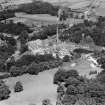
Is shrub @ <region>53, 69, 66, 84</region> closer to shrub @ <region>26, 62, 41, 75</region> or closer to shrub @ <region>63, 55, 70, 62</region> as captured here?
shrub @ <region>26, 62, 41, 75</region>

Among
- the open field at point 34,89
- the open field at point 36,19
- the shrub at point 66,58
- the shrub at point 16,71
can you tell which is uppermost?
the open field at point 36,19

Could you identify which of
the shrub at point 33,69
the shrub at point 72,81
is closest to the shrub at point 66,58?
the shrub at point 33,69

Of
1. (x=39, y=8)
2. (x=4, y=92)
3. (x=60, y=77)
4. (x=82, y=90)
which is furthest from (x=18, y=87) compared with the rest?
(x=39, y=8)

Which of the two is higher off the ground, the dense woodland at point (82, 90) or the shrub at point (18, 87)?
the dense woodland at point (82, 90)

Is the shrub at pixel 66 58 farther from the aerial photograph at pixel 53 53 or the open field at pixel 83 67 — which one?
the open field at pixel 83 67

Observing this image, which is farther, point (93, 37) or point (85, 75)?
point (93, 37)

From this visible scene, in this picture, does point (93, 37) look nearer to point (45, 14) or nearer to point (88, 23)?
point (88, 23)

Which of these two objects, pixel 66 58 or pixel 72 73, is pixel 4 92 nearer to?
pixel 72 73

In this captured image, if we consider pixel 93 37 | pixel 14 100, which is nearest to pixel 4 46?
pixel 93 37

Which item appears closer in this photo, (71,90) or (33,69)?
(71,90)
